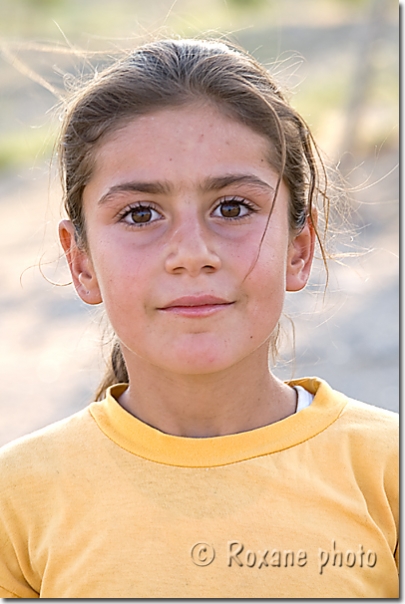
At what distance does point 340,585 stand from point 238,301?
1.87ft

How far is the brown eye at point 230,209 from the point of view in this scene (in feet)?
5.42

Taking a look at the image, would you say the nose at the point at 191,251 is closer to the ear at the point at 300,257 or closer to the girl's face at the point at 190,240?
the girl's face at the point at 190,240

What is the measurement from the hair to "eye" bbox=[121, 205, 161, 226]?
0.60 ft

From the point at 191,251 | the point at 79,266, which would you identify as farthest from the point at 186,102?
the point at 79,266

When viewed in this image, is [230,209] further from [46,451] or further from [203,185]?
[46,451]

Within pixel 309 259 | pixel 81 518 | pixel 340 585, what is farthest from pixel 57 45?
pixel 340 585

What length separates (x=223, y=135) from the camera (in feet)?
5.47

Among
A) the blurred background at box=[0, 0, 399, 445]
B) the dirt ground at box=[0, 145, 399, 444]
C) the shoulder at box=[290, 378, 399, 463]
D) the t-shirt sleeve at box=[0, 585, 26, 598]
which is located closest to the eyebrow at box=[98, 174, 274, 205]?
the blurred background at box=[0, 0, 399, 445]

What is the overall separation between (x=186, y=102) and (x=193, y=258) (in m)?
0.36

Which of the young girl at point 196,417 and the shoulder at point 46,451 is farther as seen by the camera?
the shoulder at point 46,451

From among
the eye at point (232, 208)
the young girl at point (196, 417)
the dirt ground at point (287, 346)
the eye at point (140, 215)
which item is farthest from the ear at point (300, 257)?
the dirt ground at point (287, 346)

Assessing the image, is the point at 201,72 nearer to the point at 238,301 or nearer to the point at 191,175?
the point at 191,175

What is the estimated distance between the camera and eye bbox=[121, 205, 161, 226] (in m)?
1.66

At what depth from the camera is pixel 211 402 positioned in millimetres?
1776
